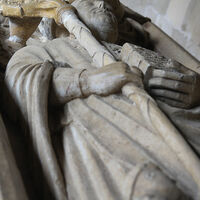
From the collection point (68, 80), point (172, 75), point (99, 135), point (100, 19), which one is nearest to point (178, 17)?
point (100, 19)

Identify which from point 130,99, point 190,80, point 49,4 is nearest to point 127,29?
point 49,4

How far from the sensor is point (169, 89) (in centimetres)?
112

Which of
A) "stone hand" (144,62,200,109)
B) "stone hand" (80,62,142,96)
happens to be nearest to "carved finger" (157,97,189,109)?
"stone hand" (144,62,200,109)

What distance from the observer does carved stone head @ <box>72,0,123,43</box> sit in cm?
172

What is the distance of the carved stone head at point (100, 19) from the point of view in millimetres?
1718

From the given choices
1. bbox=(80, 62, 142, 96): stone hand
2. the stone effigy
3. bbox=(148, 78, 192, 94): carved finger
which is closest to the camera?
the stone effigy

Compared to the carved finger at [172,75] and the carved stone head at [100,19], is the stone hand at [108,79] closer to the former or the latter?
the carved finger at [172,75]

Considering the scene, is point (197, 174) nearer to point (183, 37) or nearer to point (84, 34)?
point (84, 34)

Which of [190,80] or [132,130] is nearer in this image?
[132,130]

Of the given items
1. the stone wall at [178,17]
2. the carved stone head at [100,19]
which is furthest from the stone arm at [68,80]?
the stone wall at [178,17]

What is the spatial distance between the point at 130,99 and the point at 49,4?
3.51ft

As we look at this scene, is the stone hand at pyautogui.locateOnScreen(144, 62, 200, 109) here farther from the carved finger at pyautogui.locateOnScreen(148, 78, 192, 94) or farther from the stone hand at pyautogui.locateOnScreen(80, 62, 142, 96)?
the stone hand at pyautogui.locateOnScreen(80, 62, 142, 96)

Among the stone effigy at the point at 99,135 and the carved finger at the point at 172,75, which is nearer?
the stone effigy at the point at 99,135

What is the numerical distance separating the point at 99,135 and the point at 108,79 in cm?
21
